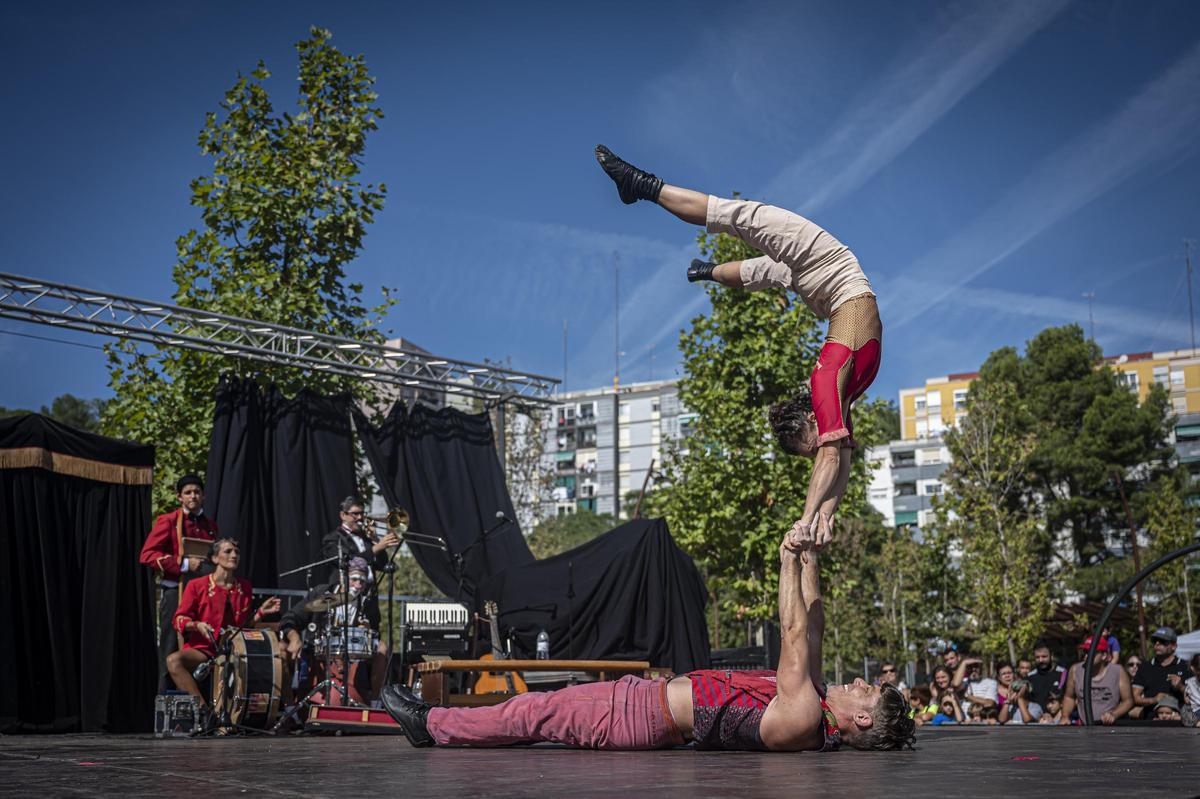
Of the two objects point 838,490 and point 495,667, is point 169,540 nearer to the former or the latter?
point 495,667

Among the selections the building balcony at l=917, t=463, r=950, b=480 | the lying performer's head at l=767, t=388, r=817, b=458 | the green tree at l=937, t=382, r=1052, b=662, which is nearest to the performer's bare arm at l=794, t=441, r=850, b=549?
the lying performer's head at l=767, t=388, r=817, b=458

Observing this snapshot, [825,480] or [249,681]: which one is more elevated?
[825,480]

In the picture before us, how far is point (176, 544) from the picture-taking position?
7.28 meters

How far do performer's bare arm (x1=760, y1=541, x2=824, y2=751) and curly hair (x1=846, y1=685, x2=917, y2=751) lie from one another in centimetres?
23

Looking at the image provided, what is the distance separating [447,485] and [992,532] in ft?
48.7

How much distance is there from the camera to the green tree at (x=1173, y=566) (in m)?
24.3

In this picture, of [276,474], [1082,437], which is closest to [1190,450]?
[1082,437]

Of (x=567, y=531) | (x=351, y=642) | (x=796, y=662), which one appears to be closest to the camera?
(x=796, y=662)

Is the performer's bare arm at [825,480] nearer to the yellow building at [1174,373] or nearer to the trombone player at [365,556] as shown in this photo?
the trombone player at [365,556]

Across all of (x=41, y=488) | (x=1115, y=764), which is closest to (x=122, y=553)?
(x=41, y=488)

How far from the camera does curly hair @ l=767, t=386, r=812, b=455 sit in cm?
450

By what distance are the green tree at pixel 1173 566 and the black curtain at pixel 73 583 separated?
2269cm

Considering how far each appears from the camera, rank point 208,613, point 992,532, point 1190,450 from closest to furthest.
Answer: point 208,613 < point 992,532 < point 1190,450

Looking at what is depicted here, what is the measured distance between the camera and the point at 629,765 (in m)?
2.83
